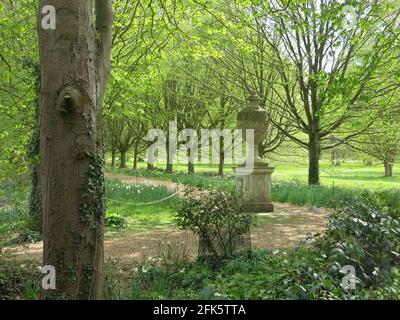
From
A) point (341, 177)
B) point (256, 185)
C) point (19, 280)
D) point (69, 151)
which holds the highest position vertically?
point (69, 151)

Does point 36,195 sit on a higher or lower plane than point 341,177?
higher

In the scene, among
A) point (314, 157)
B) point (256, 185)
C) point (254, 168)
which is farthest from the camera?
point (314, 157)

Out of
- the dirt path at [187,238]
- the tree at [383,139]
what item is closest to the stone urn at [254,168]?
the dirt path at [187,238]

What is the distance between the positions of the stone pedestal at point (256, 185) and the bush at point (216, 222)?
3.74 m

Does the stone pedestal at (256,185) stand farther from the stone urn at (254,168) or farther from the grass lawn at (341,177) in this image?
the grass lawn at (341,177)

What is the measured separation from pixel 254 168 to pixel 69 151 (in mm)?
6440

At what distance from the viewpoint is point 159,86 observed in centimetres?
2423

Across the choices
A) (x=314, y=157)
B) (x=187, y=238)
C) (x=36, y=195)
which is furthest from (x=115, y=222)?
(x=314, y=157)

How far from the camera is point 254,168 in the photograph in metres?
9.70

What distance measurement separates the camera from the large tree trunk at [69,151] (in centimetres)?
374

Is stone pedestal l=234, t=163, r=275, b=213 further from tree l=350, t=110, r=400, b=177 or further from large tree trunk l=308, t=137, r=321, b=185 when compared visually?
tree l=350, t=110, r=400, b=177

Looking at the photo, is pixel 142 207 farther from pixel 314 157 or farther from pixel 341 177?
pixel 341 177
